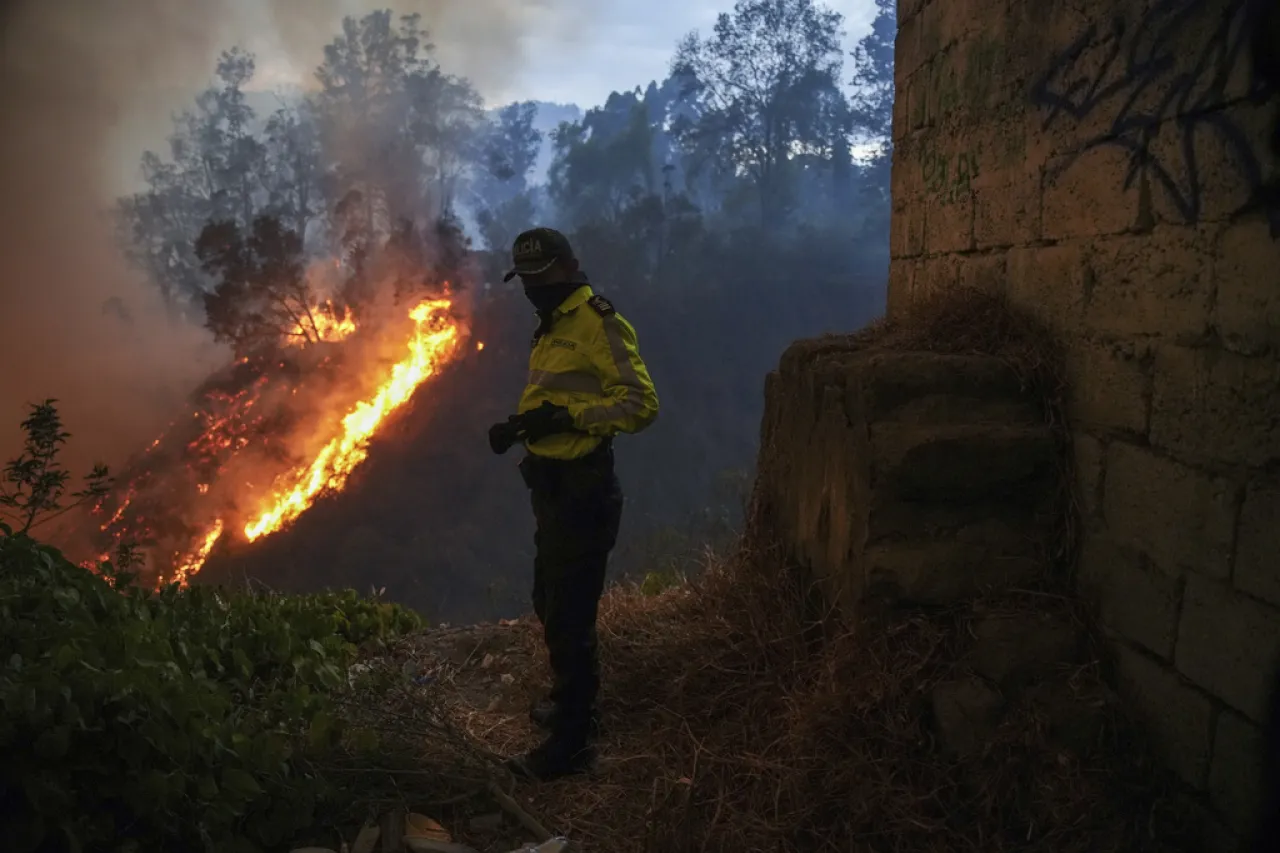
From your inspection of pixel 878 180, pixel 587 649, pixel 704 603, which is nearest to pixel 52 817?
pixel 587 649

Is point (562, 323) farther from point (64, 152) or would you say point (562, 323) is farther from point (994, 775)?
point (64, 152)

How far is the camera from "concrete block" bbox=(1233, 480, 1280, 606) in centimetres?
213

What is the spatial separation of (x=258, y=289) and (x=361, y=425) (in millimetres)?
6818

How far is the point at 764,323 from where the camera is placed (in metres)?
42.0

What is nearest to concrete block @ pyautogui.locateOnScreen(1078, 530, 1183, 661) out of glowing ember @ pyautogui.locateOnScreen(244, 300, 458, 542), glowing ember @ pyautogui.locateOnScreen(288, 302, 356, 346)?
glowing ember @ pyautogui.locateOnScreen(244, 300, 458, 542)

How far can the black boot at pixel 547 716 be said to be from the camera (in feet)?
11.4

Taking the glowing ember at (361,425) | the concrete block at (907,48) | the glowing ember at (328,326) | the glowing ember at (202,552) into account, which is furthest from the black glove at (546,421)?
the glowing ember at (328,326)

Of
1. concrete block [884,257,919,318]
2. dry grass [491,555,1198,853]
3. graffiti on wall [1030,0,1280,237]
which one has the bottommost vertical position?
dry grass [491,555,1198,853]

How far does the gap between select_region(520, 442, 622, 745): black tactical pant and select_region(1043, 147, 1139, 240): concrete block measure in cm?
180

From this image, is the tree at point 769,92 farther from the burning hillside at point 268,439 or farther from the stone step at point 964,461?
the stone step at point 964,461

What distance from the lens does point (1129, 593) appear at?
104 inches

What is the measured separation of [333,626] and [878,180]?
50.2 m

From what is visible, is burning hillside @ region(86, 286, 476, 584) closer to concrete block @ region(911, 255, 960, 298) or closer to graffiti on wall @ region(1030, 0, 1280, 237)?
concrete block @ region(911, 255, 960, 298)

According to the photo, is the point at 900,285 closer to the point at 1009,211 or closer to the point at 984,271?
the point at 984,271
